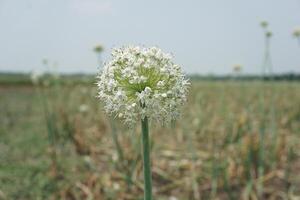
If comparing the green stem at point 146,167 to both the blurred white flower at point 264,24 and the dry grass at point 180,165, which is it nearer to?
Answer: the dry grass at point 180,165

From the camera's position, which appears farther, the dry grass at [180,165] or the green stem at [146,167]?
the dry grass at [180,165]

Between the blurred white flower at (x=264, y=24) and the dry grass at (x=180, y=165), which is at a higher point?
the blurred white flower at (x=264, y=24)

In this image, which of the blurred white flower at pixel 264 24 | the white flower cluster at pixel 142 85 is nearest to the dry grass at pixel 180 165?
the blurred white flower at pixel 264 24

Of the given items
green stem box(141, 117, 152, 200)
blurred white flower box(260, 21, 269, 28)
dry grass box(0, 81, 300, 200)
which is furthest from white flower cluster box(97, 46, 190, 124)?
blurred white flower box(260, 21, 269, 28)

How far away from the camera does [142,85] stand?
5.65ft

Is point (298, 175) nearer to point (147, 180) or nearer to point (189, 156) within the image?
point (189, 156)

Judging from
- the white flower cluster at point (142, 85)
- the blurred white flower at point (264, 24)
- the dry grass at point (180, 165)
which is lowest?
the dry grass at point (180, 165)

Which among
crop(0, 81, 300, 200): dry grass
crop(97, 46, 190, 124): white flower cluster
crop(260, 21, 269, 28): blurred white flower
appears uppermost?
crop(260, 21, 269, 28): blurred white flower

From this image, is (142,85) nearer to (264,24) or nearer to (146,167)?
(146,167)

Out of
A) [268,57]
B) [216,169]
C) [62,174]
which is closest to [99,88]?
[216,169]

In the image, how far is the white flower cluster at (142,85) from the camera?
1.65m

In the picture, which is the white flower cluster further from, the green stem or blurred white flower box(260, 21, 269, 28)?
blurred white flower box(260, 21, 269, 28)

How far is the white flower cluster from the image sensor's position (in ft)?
5.41

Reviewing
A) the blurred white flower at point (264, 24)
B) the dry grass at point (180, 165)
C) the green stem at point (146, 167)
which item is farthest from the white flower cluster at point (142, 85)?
the blurred white flower at point (264, 24)
